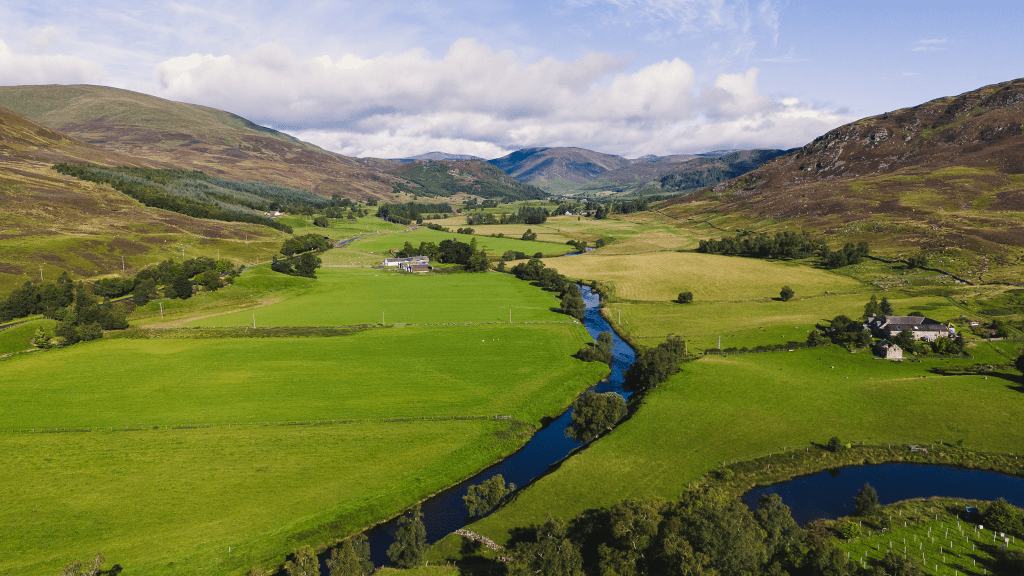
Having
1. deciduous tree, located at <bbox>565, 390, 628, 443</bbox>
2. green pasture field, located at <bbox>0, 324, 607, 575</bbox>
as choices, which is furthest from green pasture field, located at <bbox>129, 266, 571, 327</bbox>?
deciduous tree, located at <bbox>565, 390, 628, 443</bbox>

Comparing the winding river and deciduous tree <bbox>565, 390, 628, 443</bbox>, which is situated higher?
deciduous tree <bbox>565, 390, 628, 443</bbox>

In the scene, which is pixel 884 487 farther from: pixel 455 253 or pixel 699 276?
pixel 455 253

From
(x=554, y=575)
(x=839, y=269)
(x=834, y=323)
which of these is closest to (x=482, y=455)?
(x=554, y=575)

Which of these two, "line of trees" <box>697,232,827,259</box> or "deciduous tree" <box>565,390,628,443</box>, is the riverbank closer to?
"deciduous tree" <box>565,390,628,443</box>

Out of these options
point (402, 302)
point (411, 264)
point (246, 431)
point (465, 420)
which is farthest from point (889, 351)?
→ point (411, 264)

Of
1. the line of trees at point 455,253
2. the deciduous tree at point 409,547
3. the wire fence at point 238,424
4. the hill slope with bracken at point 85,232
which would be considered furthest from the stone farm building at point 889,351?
the hill slope with bracken at point 85,232

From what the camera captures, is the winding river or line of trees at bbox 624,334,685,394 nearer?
the winding river

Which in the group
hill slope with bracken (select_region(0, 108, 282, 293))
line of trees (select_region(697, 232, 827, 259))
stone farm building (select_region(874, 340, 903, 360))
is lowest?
stone farm building (select_region(874, 340, 903, 360))
